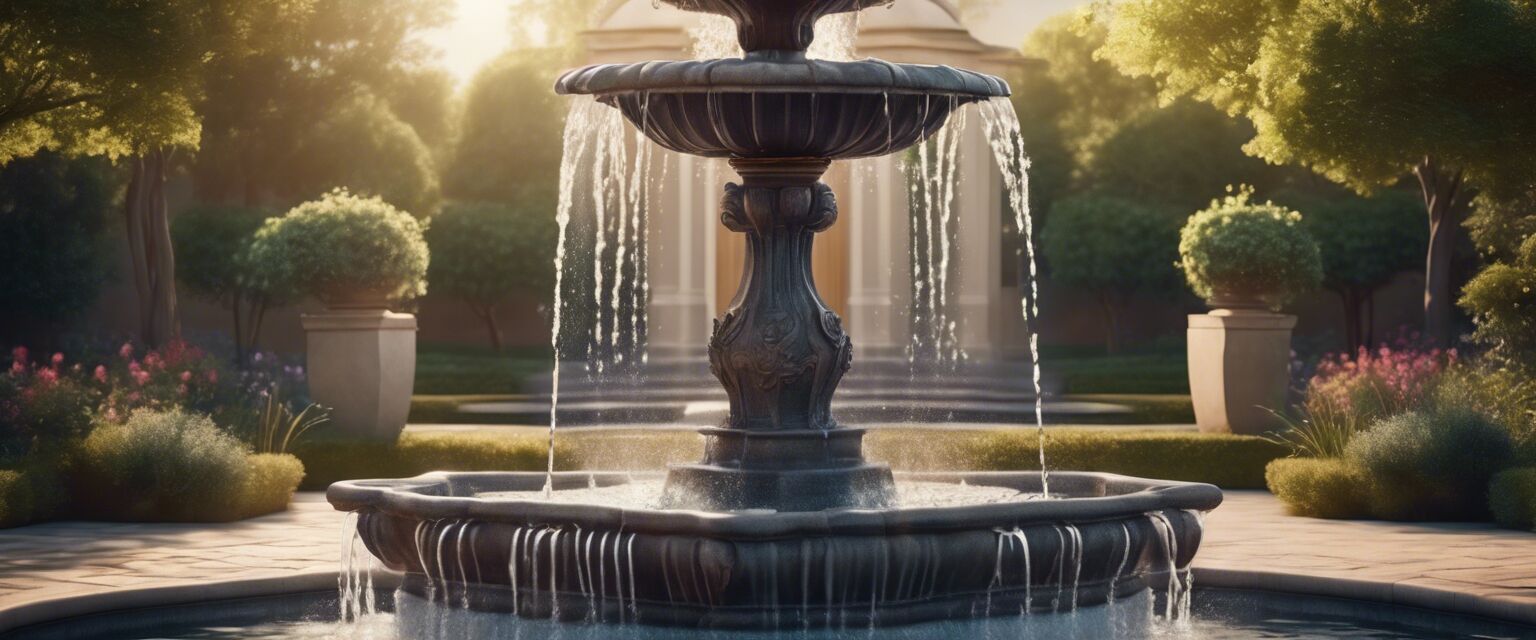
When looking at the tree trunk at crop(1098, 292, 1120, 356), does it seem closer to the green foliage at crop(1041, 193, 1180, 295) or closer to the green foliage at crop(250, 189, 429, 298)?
the green foliage at crop(1041, 193, 1180, 295)

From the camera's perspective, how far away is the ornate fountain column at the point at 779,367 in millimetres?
8953

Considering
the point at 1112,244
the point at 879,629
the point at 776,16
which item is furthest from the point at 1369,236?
the point at 879,629

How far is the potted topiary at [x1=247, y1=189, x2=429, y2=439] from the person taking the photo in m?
15.8

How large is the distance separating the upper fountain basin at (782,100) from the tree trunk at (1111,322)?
2658cm

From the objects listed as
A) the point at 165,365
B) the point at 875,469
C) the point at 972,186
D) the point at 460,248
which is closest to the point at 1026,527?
the point at 875,469

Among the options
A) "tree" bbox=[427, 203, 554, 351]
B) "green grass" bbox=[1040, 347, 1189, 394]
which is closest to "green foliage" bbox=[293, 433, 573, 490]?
"green grass" bbox=[1040, 347, 1189, 394]

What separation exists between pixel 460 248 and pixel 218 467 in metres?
20.1

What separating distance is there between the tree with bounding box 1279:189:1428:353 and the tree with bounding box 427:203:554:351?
42.4 ft

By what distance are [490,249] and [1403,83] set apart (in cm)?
1949

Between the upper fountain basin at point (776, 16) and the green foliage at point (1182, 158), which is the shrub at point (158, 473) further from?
the green foliage at point (1182, 158)

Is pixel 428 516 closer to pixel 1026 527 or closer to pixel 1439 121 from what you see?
pixel 1026 527

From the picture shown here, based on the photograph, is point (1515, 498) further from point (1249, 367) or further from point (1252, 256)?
point (1252, 256)

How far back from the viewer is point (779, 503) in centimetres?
877

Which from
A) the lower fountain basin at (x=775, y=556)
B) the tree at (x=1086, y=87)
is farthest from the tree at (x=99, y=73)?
the tree at (x=1086, y=87)
